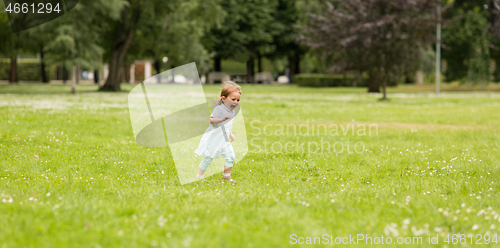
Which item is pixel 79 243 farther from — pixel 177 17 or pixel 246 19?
pixel 246 19

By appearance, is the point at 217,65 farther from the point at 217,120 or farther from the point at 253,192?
the point at 253,192

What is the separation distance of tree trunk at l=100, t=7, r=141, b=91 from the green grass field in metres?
25.5

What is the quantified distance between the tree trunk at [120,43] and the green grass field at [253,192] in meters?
25.5

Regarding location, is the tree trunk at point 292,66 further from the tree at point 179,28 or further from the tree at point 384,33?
the tree at point 384,33

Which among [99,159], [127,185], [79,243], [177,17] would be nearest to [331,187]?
[127,185]

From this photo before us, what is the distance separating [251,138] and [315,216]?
6541 mm

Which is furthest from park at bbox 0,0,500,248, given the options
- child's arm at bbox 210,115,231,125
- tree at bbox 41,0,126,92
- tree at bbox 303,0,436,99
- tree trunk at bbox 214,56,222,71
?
tree trunk at bbox 214,56,222,71

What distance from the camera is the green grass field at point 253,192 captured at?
380 cm

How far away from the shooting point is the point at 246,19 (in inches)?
2281

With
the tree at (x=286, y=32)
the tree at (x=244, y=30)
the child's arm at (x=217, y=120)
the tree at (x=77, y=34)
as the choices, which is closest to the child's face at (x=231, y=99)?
the child's arm at (x=217, y=120)

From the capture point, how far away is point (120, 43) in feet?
118

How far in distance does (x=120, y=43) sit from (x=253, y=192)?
33019 millimetres

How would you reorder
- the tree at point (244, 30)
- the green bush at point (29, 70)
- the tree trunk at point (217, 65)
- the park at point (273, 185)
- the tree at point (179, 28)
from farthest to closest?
the green bush at point (29, 70) → the tree trunk at point (217, 65) → the tree at point (244, 30) → the tree at point (179, 28) → the park at point (273, 185)

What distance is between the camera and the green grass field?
3805mm
